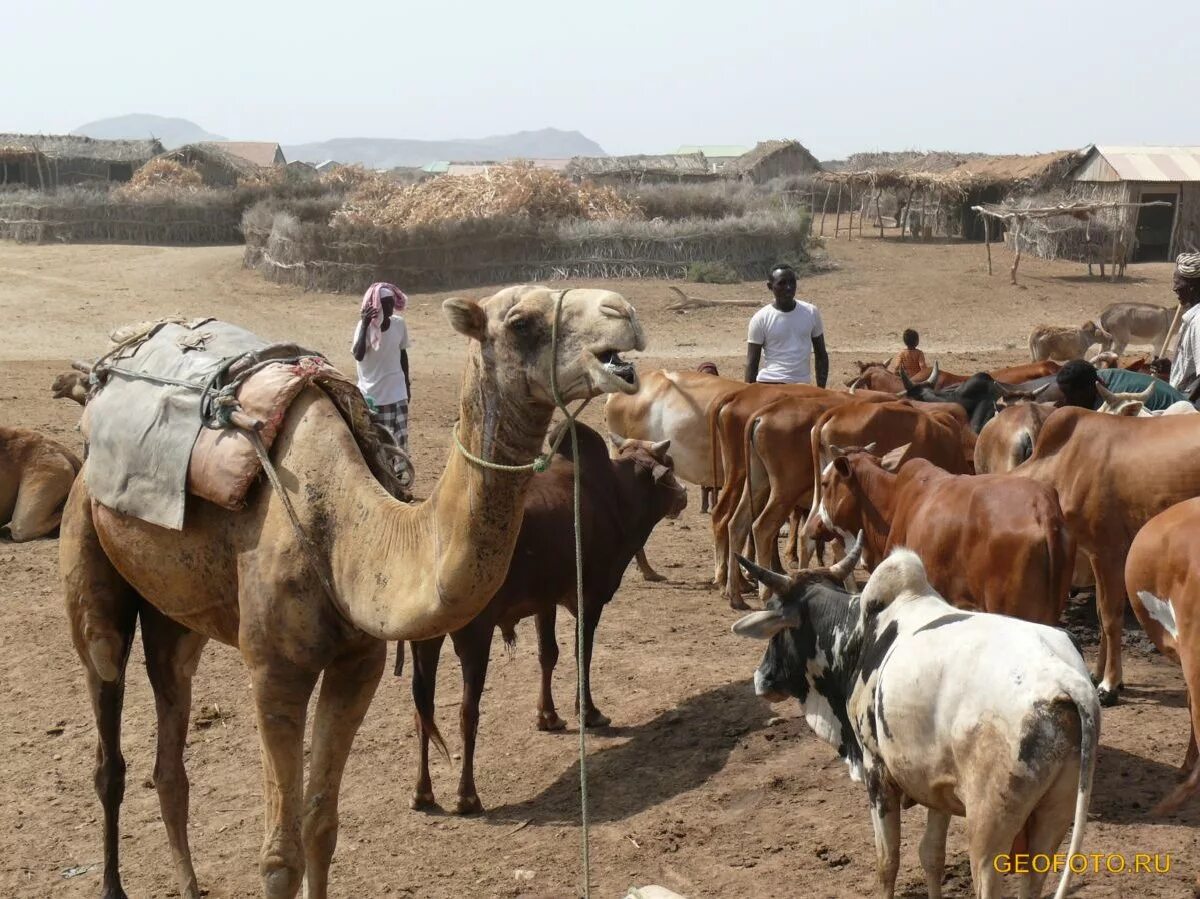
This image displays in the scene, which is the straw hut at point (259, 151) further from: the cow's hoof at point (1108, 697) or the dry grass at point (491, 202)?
the cow's hoof at point (1108, 697)

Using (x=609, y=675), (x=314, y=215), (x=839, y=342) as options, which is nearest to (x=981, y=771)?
(x=609, y=675)

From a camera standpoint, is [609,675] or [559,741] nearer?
[559,741]

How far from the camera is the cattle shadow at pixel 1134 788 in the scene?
20.2ft

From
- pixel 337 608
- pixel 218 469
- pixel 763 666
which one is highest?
pixel 218 469

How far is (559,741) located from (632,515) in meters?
1.64

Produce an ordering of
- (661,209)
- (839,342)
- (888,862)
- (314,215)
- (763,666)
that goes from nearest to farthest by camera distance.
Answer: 1. (888,862)
2. (763,666)
3. (839,342)
4. (314,215)
5. (661,209)

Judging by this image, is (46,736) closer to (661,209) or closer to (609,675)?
(609,675)

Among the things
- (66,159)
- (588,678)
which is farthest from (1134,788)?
(66,159)

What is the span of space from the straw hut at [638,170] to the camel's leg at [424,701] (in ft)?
126

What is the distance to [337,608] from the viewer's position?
500 cm

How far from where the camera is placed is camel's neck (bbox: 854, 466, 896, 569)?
8047 mm

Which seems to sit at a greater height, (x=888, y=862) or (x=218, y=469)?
(x=218, y=469)

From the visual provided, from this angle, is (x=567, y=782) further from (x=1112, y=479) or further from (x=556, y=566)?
(x=1112, y=479)

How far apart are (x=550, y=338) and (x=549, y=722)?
162 inches
